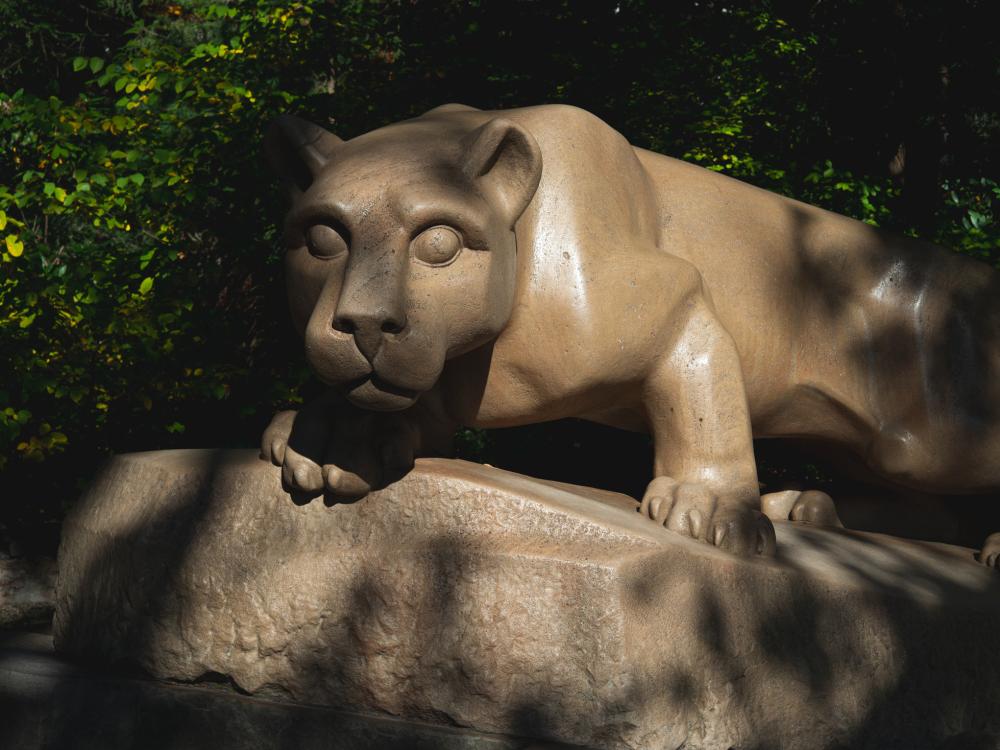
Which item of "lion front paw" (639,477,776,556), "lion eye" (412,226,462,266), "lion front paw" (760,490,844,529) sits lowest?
"lion front paw" (760,490,844,529)

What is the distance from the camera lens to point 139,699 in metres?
3.36

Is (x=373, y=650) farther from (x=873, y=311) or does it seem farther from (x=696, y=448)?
(x=873, y=311)

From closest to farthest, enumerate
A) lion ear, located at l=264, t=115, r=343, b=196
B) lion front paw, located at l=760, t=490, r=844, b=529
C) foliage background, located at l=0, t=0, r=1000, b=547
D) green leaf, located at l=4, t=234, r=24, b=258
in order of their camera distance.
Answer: lion ear, located at l=264, t=115, r=343, b=196 → lion front paw, located at l=760, t=490, r=844, b=529 → green leaf, located at l=4, t=234, r=24, b=258 → foliage background, located at l=0, t=0, r=1000, b=547

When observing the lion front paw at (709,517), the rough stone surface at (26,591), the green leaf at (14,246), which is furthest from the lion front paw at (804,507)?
the green leaf at (14,246)

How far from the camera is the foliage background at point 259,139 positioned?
5.22 meters

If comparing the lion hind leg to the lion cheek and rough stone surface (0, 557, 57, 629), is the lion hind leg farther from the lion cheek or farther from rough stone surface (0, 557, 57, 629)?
rough stone surface (0, 557, 57, 629)

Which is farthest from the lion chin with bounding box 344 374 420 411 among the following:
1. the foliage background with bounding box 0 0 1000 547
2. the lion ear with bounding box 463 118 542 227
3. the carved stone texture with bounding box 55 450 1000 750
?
the foliage background with bounding box 0 0 1000 547

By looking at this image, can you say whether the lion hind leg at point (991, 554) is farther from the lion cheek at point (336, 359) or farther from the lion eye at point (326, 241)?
the lion eye at point (326, 241)

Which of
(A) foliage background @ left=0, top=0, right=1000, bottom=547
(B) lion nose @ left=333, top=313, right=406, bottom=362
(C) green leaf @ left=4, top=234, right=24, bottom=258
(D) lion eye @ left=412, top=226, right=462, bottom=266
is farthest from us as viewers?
(A) foliage background @ left=0, top=0, right=1000, bottom=547

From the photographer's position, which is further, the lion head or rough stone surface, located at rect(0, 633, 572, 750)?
rough stone surface, located at rect(0, 633, 572, 750)

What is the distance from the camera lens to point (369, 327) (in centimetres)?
294

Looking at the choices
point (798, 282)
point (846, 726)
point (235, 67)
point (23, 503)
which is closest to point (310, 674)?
point (846, 726)

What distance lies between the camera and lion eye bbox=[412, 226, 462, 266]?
10.0 feet

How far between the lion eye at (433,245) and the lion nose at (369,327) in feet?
0.59
